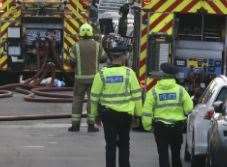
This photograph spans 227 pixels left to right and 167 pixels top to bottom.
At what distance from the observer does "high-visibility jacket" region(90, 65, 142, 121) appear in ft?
35.4

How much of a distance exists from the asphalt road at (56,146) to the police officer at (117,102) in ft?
6.21

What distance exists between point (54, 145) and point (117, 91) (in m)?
4.08

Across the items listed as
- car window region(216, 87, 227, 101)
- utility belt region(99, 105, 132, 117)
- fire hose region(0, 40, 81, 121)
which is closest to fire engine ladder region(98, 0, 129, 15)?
fire hose region(0, 40, 81, 121)

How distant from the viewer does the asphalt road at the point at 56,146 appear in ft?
42.4

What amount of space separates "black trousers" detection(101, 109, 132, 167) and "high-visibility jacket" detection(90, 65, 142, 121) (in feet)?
0.29

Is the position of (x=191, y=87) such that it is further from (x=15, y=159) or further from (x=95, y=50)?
(x=15, y=159)

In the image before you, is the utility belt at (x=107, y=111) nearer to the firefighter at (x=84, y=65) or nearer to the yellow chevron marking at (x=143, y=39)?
the firefighter at (x=84, y=65)

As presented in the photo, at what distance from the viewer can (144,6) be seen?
53.8 ft

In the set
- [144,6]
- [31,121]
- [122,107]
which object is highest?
[144,6]

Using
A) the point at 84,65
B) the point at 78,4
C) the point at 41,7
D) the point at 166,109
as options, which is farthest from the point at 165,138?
the point at 78,4

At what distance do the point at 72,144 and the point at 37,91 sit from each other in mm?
6167

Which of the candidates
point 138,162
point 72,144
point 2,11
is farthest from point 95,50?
A: point 2,11

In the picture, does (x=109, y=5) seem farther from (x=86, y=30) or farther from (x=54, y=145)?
(x=54, y=145)

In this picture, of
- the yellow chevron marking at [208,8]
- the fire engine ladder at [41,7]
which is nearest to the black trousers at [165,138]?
the yellow chevron marking at [208,8]
